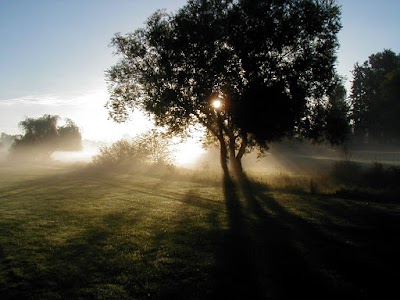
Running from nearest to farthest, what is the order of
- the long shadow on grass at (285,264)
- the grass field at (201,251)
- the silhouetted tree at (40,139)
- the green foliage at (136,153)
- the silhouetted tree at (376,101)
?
1. the long shadow on grass at (285,264)
2. the grass field at (201,251)
3. the green foliage at (136,153)
4. the silhouetted tree at (376,101)
5. the silhouetted tree at (40,139)

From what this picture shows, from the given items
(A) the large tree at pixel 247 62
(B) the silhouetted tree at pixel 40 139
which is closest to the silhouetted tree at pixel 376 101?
(A) the large tree at pixel 247 62

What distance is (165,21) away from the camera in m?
30.7

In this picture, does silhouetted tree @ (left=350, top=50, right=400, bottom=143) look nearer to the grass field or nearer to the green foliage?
the green foliage

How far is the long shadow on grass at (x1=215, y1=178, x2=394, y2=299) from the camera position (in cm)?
812

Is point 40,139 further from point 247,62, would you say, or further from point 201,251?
point 201,251

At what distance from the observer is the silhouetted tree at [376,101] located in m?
71.8

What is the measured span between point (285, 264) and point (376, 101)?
81411 millimetres

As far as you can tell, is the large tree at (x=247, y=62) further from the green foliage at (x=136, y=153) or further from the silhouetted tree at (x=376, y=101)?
the silhouetted tree at (x=376, y=101)

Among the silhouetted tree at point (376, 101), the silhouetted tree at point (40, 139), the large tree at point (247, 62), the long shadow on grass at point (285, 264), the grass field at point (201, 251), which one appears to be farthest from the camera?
the silhouetted tree at point (40, 139)

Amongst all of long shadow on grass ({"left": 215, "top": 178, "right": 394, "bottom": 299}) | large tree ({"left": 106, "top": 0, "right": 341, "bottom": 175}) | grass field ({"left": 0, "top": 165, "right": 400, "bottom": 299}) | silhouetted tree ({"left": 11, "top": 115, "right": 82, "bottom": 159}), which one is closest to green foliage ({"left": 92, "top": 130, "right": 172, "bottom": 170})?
large tree ({"left": 106, "top": 0, "right": 341, "bottom": 175})

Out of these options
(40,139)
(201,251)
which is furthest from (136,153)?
(40,139)

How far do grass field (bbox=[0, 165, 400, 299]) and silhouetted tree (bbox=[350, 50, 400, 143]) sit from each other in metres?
54.1

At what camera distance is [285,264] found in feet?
32.4

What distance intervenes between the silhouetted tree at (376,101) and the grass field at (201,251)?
54.1 meters
